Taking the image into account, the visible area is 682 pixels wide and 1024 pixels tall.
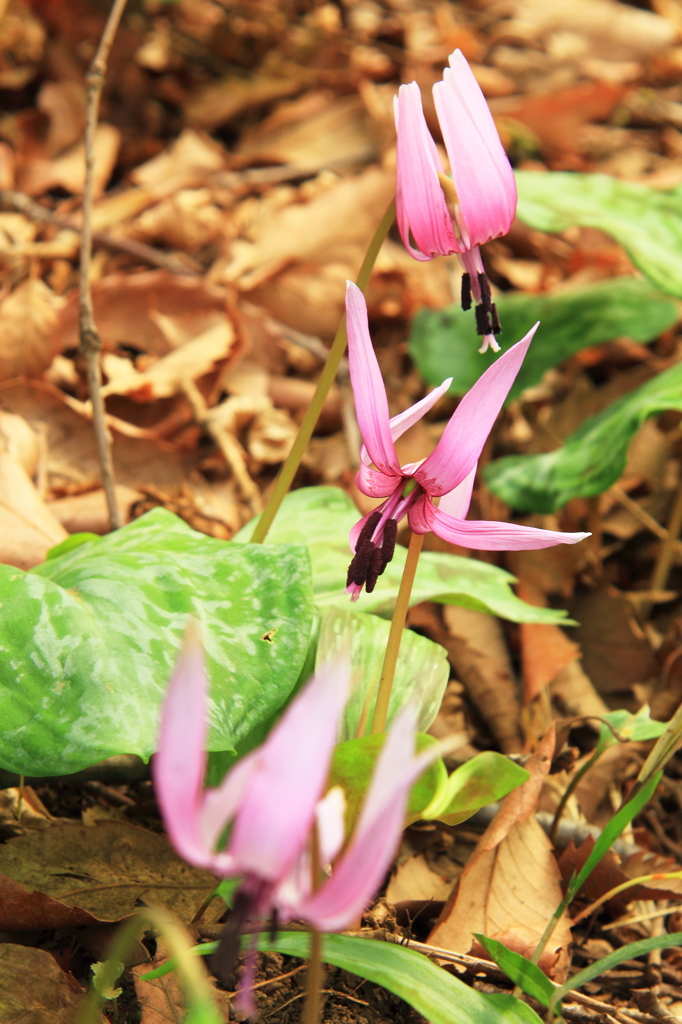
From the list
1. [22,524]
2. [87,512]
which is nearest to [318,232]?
[87,512]

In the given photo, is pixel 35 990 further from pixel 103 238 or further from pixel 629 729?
pixel 103 238

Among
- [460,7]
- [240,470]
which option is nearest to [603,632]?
[240,470]

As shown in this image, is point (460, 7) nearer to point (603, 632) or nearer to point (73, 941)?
point (603, 632)

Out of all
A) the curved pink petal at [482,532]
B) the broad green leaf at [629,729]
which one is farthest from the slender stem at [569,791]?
the curved pink petal at [482,532]

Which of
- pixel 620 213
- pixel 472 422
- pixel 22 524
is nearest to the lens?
pixel 472 422

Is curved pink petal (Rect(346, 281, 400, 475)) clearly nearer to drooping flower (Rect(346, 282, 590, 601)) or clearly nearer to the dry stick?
drooping flower (Rect(346, 282, 590, 601))

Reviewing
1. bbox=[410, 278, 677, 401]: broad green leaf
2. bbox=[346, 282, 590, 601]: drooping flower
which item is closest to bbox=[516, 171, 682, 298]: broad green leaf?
bbox=[410, 278, 677, 401]: broad green leaf
